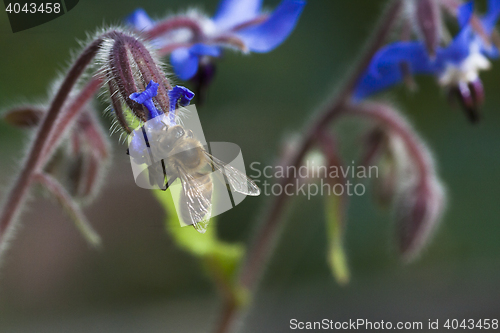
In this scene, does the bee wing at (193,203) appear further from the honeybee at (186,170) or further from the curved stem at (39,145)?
the curved stem at (39,145)

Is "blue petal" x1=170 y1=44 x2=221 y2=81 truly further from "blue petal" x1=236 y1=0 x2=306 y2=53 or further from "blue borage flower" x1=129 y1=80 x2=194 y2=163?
"blue borage flower" x1=129 y1=80 x2=194 y2=163

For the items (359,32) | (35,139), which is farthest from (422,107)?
(35,139)

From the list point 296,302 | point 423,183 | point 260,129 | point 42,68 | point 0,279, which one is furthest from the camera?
point 260,129

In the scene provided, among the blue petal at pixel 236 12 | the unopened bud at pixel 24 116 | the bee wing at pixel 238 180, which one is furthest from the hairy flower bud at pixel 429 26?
the unopened bud at pixel 24 116

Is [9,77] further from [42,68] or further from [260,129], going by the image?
[260,129]

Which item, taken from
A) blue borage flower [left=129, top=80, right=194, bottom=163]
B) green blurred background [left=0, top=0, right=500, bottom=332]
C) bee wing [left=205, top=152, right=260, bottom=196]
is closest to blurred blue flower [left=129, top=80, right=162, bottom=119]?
blue borage flower [left=129, top=80, right=194, bottom=163]

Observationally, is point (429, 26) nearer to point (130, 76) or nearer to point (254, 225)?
point (130, 76)

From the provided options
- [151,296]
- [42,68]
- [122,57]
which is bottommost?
[151,296]
